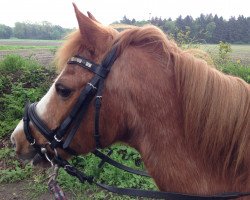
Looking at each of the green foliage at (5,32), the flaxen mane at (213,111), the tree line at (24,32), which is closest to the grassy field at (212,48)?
the flaxen mane at (213,111)

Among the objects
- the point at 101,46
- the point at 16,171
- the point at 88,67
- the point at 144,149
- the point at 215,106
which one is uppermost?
the point at 101,46

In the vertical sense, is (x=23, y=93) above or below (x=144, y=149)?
below

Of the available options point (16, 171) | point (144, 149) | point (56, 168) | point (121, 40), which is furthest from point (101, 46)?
point (16, 171)

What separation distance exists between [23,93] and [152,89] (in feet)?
19.1

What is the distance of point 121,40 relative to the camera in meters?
2.07

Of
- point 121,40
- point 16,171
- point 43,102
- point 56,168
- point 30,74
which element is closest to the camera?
point 121,40

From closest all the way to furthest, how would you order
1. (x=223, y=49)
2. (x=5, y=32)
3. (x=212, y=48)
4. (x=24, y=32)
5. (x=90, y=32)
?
(x=90, y=32) → (x=223, y=49) → (x=212, y=48) → (x=24, y=32) → (x=5, y=32)

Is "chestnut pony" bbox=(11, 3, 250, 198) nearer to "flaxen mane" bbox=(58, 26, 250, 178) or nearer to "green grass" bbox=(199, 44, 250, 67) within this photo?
"flaxen mane" bbox=(58, 26, 250, 178)

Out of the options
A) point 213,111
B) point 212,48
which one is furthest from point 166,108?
point 212,48

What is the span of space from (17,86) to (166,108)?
6.18 m

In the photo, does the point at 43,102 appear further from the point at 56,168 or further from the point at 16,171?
the point at 16,171

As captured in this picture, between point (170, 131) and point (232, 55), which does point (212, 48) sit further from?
point (232, 55)

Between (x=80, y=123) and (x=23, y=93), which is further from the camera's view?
(x=23, y=93)

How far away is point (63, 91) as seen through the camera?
2.11 meters
